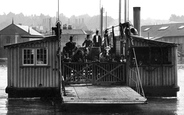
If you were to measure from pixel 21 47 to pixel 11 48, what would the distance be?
0.54 meters

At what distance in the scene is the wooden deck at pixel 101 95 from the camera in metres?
15.5

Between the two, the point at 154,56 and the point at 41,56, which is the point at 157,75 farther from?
the point at 41,56

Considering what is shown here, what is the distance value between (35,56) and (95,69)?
335 cm

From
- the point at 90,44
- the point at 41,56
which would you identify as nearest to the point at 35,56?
the point at 41,56

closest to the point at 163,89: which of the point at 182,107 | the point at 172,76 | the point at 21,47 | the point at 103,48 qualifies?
the point at 172,76

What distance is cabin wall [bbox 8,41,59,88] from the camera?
65.1 ft

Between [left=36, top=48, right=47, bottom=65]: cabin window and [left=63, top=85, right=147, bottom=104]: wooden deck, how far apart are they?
1930mm

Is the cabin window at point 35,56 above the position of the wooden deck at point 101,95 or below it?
above

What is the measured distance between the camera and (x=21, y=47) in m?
19.9

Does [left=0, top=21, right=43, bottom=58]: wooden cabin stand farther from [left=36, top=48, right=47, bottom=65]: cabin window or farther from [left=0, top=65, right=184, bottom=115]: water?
[left=0, top=65, right=184, bottom=115]: water

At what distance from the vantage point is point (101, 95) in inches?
663

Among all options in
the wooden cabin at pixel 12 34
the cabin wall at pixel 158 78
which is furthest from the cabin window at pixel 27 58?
the wooden cabin at pixel 12 34

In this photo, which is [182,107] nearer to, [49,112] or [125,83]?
[125,83]

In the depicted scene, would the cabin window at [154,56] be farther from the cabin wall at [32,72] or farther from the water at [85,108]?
the cabin wall at [32,72]
